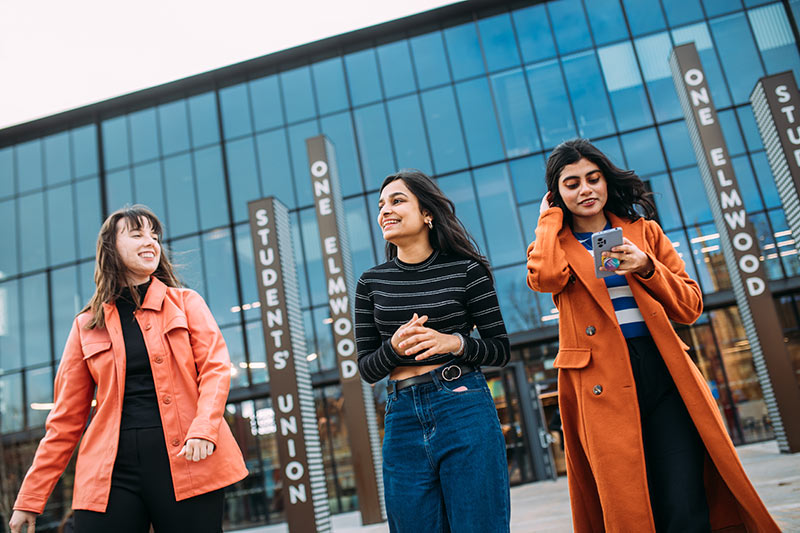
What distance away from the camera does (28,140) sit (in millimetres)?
21188

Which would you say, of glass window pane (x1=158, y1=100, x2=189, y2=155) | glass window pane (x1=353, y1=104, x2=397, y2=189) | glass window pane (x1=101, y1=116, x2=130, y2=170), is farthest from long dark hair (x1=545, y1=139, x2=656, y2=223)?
glass window pane (x1=101, y1=116, x2=130, y2=170)

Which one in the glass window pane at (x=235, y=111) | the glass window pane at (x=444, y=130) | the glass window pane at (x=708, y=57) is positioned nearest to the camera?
the glass window pane at (x=708, y=57)

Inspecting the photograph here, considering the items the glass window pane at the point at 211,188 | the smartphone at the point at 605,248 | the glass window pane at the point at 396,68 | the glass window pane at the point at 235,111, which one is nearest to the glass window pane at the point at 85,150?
the glass window pane at the point at 211,188

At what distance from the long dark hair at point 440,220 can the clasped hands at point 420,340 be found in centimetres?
42

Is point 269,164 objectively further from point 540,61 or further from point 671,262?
point 671,262

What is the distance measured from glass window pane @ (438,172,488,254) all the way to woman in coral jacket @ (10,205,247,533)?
14.3 metres

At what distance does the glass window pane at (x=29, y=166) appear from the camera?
20672 millimetres

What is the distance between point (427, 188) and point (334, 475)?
1502 centimetres

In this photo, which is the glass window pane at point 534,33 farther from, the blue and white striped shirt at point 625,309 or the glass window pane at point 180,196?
the blue and white striped shirt at point 625,309

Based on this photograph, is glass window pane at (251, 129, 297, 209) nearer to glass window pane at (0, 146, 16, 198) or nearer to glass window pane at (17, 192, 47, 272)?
glass window pane at (17, 192, 47, 272)

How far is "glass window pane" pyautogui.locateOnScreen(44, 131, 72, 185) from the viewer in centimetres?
2048

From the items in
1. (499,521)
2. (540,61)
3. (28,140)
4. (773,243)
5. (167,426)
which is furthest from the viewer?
(28,140)

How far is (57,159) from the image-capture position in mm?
20656

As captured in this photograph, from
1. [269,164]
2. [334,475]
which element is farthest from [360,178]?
[334,475]
